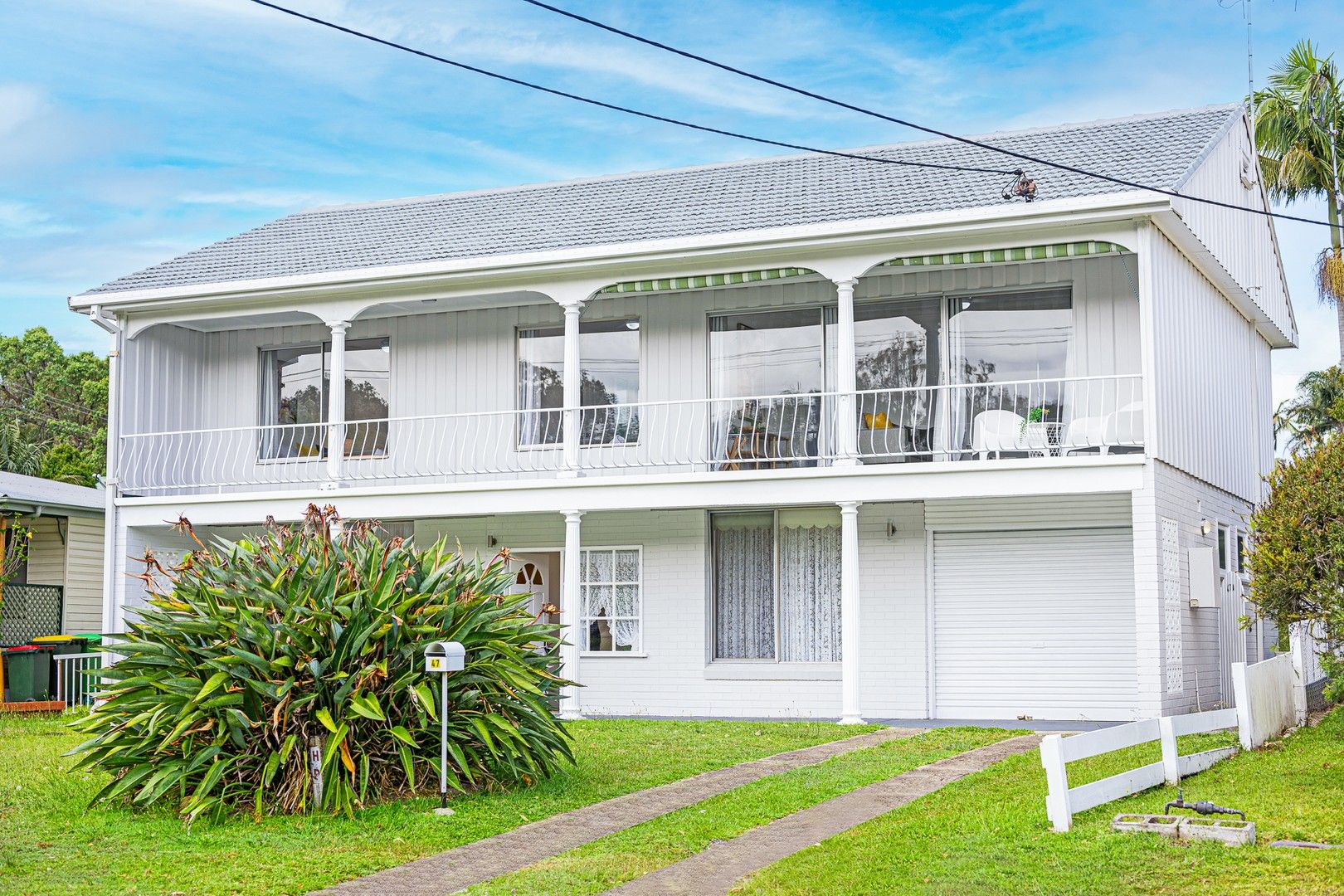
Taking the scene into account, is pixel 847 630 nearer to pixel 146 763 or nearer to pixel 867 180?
pixel 867 180

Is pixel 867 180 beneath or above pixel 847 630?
above

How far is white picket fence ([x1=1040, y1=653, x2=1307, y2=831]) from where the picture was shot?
8297 millimetres

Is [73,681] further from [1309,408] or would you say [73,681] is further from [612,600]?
[1309,408]

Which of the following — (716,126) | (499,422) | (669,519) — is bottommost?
(669,519)

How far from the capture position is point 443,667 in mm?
9344

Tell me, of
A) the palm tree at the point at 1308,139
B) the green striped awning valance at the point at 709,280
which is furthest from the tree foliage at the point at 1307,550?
the palm tree at the point at 1308,139

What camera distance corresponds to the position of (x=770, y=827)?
910 centimetres

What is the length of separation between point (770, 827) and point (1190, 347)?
381 inches

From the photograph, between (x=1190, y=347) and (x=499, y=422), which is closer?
(x=1190, y=347)

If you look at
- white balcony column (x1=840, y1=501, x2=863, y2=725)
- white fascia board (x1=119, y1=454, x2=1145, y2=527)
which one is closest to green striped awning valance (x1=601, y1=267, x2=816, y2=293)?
white fascia board (x1=119, y1=454, x2=1145, y2=527)

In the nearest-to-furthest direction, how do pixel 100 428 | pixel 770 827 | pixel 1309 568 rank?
1. pixel 770 827
2. pixel 1309 568
3. pixel 100 428

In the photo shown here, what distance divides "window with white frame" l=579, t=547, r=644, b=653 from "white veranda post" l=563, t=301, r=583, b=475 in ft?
5.83

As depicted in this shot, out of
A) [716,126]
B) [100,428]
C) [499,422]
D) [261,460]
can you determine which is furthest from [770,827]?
[100,428]

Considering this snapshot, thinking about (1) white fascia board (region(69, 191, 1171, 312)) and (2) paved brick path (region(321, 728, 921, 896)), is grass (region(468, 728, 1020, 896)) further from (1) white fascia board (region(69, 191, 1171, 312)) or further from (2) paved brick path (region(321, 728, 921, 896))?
(1) white fascia board (region(69, 191, 1171, 312))
